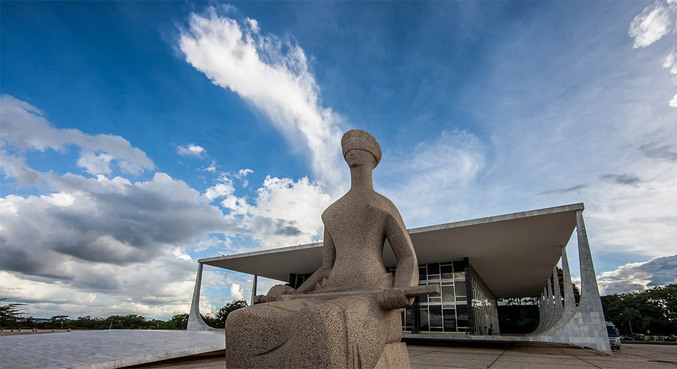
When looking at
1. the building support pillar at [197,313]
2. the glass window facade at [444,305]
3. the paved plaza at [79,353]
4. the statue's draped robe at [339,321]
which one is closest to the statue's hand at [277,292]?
the statue's draped robe at [339,321]

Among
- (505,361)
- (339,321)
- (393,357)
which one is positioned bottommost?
(505,361)

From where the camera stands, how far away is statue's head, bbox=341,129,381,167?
12.9 feet

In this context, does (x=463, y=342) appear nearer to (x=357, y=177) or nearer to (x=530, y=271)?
(x=530, y=271)

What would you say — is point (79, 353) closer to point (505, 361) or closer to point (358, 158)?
point (358, 158)

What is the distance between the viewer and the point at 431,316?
66.5 feet

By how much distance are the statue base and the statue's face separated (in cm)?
187

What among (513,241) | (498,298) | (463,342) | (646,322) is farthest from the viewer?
(498,298)

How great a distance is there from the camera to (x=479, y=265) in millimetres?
22969

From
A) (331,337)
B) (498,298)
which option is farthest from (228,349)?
(498,298)

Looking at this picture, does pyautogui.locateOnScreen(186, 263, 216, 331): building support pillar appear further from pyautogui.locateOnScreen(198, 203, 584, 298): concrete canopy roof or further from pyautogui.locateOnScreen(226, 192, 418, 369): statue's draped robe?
pyautogui.locateOnScreen(226, 192, 418, 369): statue's draped robe

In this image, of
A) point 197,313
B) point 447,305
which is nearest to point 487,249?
point 447,305

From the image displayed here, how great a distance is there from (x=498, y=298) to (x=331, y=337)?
165 feet

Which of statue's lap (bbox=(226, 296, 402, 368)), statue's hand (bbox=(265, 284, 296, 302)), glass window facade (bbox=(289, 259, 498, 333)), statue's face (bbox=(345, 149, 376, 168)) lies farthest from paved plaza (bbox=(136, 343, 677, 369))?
glass window facade (bbox=(289, 259, 498, 333))

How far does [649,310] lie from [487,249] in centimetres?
3696
